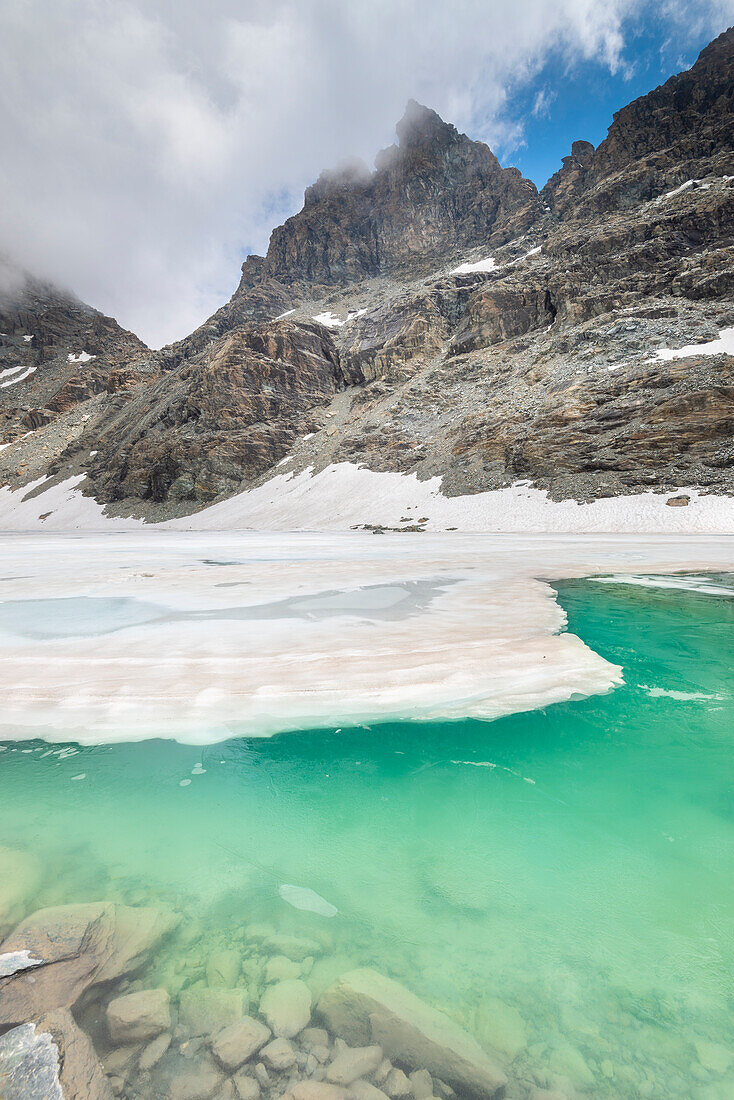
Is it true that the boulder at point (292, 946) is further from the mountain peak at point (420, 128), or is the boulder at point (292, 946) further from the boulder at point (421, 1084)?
the mountain peak at point (420, 128)

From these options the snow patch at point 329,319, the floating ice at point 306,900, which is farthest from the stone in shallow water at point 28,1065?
the snow patch at point 329,319

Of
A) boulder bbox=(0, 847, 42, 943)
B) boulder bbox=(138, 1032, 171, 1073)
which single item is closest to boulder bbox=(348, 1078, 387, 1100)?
boulder bbox=(138, 1032, 171, 1073)

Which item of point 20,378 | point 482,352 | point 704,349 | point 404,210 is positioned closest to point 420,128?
point 404,210

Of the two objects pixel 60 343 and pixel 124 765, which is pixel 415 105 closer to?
pixel 60 343

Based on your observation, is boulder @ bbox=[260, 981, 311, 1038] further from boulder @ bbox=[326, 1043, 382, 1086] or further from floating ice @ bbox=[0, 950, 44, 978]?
floating ice @ bbox=[0, 950, 44, 978]

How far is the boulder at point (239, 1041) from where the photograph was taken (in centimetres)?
129

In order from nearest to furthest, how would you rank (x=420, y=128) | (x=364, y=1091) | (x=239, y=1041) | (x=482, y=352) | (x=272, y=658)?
(x=364, y=1091)
(x=239, y=1041)
(x=272, y=658)
(x=482, y=352)
(x=420, y=128)

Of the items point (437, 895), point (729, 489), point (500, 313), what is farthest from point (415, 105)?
point (437, 895)

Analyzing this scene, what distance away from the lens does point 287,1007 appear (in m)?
1.43

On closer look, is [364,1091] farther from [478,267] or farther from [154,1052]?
[478,267]

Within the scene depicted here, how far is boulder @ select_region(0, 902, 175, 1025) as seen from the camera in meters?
1.41

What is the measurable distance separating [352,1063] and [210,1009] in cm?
46

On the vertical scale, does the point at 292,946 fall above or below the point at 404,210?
below

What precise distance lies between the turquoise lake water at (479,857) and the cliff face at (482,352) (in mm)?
32308
